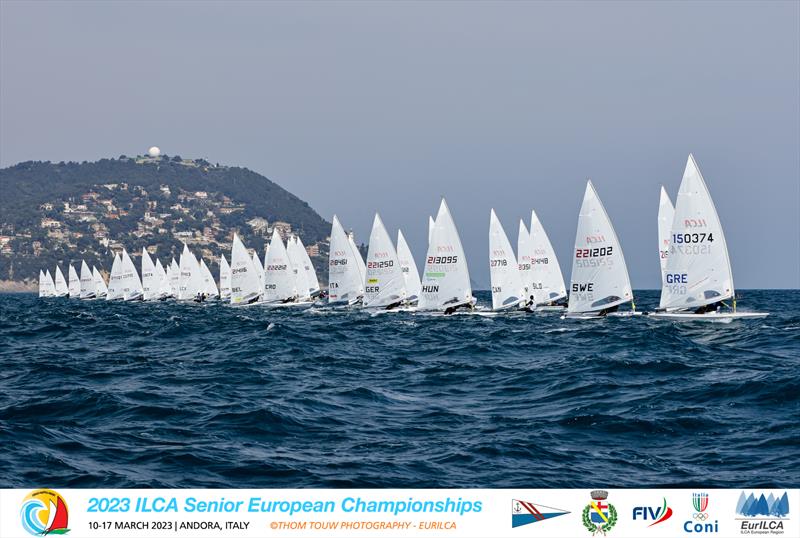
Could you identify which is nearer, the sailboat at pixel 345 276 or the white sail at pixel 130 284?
the sailboat at pixel 345 276

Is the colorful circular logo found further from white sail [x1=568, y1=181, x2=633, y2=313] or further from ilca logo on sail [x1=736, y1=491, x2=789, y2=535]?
white sail [x1=568, y1=181, x2=633, y2=313]

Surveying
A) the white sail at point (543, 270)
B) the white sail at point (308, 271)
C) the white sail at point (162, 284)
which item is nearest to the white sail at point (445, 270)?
the white sail at point (543, 270)

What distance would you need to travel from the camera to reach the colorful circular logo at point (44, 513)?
924cm

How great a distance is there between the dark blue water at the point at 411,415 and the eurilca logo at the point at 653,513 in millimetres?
3142

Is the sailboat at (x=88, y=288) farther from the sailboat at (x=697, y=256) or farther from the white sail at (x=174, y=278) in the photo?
the sailboat at (x=697, y=256)

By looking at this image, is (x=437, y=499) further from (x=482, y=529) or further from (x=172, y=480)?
(x=172, y=480)

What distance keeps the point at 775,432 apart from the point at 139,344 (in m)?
27.6

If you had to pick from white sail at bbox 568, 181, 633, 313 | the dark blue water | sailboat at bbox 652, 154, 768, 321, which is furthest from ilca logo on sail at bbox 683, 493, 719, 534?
white sail at bbox 568, 181, 633, 313

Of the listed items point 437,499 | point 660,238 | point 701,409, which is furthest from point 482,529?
point 660,238

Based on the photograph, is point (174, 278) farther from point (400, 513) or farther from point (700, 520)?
point (700, 520)

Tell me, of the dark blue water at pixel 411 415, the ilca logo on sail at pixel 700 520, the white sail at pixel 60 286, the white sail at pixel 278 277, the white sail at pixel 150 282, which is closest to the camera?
the ilca logo on sail at pixel 700 520

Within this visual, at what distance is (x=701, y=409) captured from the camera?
1745cm

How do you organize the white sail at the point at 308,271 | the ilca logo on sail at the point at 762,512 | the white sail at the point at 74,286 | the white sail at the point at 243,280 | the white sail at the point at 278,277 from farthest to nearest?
the white sail at the point at 74,286 → the white sail at the point at 308,271 → the white sail at the point at 243,280 → the white sail at the point at 278,277 → the ilca logo on sail at the point at 762,512

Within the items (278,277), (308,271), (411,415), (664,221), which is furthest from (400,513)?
(308,271)
